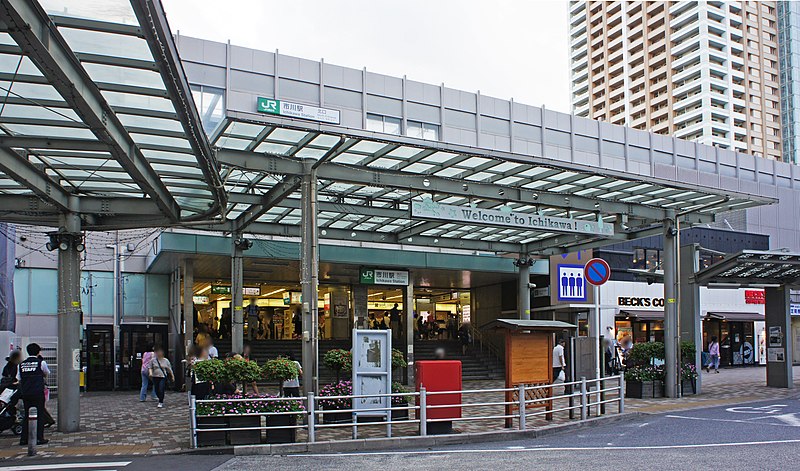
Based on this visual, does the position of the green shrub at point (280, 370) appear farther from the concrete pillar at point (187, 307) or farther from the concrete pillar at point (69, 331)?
the concrete pillar at point (187, 307)

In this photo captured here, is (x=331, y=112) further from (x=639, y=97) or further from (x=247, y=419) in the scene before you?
(x=639, y=97)

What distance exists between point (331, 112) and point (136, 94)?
7.01m

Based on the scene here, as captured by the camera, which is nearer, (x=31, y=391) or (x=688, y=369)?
(x=31, y=391)

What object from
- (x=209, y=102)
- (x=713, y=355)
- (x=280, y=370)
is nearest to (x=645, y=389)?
(x=280, y=370)

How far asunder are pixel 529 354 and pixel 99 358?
17.6m

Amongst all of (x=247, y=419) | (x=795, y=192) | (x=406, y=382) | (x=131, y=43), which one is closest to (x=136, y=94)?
(x=131, y=43)

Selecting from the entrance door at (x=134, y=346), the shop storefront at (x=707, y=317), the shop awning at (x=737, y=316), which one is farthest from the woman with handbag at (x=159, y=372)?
the shop awning at (x=737, y=316)

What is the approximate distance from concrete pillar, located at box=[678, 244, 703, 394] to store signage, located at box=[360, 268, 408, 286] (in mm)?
10568

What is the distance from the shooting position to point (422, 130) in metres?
19.4

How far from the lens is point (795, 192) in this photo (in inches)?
1722

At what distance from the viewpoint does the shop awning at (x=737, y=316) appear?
36.8 metres

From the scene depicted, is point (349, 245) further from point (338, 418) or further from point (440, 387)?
point (440, 387)

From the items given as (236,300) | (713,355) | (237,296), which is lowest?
(713,355)

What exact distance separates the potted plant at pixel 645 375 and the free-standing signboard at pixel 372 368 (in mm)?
9022
